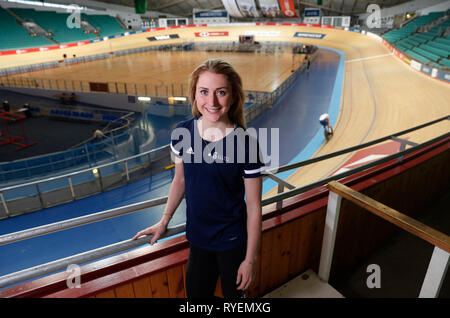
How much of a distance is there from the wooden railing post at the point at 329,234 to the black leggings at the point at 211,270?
822 mm

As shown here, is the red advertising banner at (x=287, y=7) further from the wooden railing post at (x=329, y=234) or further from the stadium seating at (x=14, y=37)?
the wooden railing post at (x=329, y=234)

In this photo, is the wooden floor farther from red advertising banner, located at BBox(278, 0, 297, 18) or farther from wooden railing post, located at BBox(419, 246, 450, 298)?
wooden railing post, located at BBox(419, 246, 450, 298)

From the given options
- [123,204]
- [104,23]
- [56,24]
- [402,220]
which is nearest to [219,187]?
[402,220]

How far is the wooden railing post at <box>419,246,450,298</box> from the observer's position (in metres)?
1.24

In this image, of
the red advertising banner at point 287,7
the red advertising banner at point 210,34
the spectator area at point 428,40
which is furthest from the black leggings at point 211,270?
the red advertising banner at point 210,34

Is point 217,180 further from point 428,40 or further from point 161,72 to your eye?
point 161,72

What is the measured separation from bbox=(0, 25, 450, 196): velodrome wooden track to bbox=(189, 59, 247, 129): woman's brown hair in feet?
13.9

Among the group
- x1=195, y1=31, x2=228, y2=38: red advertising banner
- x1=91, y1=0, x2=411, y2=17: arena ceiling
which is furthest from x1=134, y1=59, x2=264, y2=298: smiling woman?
x1=195, y1=31, x2=228, y2=38: red advertising banner

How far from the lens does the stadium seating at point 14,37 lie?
22339 mm

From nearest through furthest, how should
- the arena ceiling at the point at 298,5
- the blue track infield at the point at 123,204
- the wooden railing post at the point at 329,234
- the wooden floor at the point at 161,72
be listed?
the wooden railing post at the point at 329,234 < the blue track infield at the point at 123,204 < the wooden floor at the point at 161,72 < the arena ceiling at the point at 298,5

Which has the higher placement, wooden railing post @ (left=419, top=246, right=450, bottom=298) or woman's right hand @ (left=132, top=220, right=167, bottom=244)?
woman's right hand @ (left=132, top=220, right=167, bottom=244)

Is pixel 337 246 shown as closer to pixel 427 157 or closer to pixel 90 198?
pixel 427 157

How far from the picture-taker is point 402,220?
1359mm
